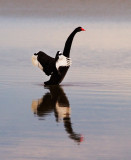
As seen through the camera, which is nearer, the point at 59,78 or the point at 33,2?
the point at 59,78

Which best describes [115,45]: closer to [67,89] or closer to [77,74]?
[77,74]

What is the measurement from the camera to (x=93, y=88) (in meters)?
11.2

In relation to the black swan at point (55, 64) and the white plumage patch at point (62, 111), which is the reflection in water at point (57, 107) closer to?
the white plumage patch at point (62, 111)

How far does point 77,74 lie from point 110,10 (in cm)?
3796

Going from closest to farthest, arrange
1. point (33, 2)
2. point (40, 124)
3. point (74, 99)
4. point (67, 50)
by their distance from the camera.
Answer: point (40, 124) < point (74, 99) < point (67, 50) < point (33, 2)

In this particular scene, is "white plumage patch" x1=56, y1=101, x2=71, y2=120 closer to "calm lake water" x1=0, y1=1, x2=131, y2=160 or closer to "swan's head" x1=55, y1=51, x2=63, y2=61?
"calm lake water" x1=0, y1=1, x2=131, y2=160

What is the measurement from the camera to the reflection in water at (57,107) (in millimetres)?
7645

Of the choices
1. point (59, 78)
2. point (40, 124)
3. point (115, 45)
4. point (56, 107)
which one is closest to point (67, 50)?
point (59, 78)

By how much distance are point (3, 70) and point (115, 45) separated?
8.98 meters

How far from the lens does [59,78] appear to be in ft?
38.7

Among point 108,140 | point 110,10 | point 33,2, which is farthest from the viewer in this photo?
point 33,2

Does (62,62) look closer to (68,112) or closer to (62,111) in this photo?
(62,111)

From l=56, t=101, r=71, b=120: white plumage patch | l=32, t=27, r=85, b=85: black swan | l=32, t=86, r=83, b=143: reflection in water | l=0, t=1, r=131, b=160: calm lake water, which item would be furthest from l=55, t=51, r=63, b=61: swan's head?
l=56, t=101, r=71, b=120: white plumage patch

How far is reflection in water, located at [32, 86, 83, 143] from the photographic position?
764 centimetres
